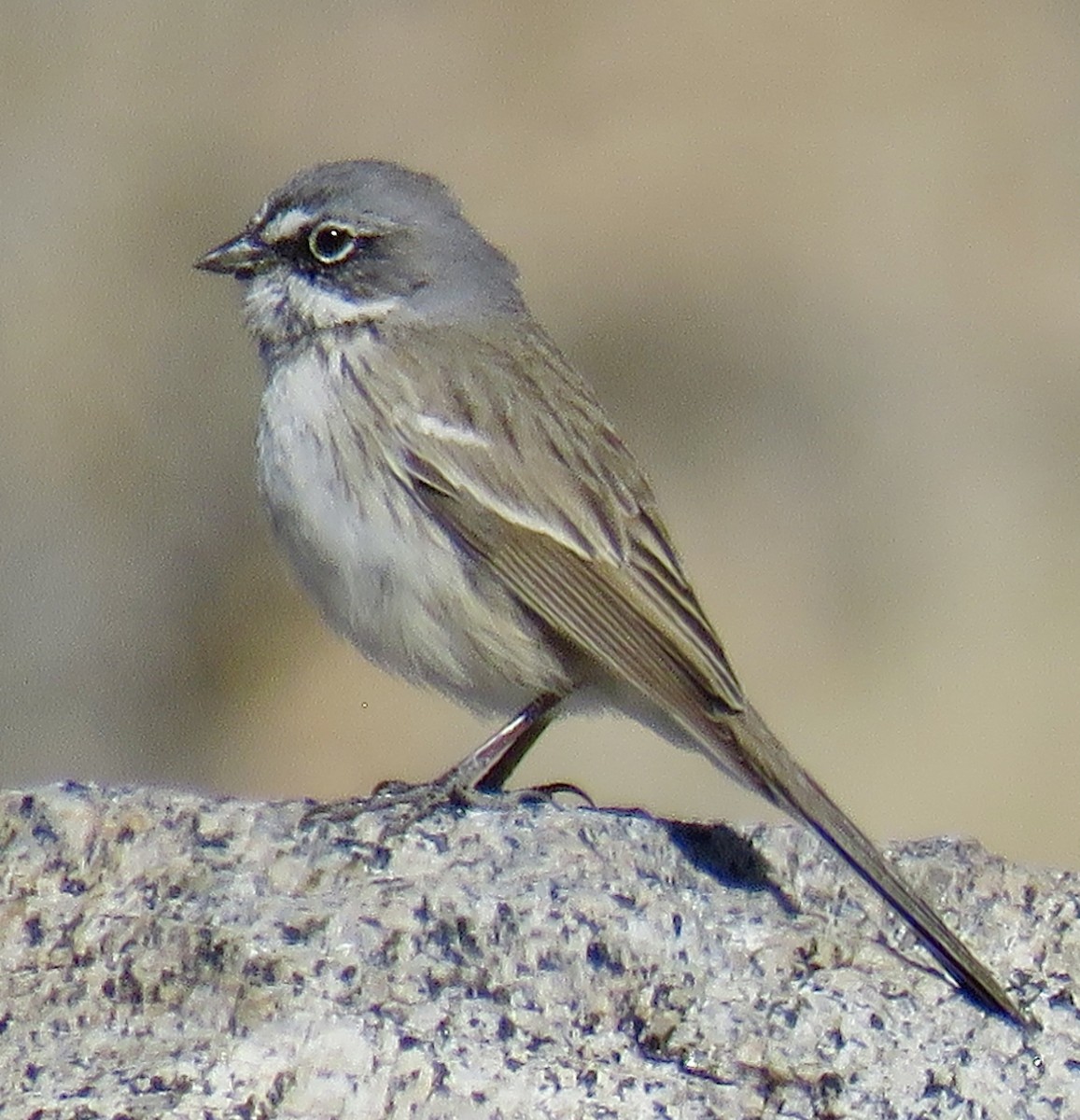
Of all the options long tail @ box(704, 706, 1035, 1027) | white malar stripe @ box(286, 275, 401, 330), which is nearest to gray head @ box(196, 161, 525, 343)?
white malar stripe @ box(286, 275, 401, 330)

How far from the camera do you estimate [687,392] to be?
35.8 feet

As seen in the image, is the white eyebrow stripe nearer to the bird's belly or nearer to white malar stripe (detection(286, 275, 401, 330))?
white malar stripe (detection(286, 275, 401, 330))

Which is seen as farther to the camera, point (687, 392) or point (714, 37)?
point (714, 37)

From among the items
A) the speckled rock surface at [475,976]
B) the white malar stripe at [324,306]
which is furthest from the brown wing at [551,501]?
the speckled rock surface at [475,976]

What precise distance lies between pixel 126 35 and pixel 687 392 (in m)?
3.30

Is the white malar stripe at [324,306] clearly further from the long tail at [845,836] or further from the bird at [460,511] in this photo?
the long tail at [845,836]

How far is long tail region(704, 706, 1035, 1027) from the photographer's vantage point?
16.6 feet

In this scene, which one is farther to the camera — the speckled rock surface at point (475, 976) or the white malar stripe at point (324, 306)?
the white malar stripe at point (324, 306)

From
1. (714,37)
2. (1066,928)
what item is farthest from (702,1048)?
(714,37)

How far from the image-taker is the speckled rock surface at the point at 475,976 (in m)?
4.50

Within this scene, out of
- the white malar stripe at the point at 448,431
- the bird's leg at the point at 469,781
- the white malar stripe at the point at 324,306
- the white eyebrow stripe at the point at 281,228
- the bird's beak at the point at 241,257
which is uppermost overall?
the white eyebrow stripe at the point at 281,228

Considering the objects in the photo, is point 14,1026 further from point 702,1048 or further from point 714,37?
point 714,37

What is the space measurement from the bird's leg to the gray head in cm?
122

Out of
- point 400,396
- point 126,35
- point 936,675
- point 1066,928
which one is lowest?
point 936,675
